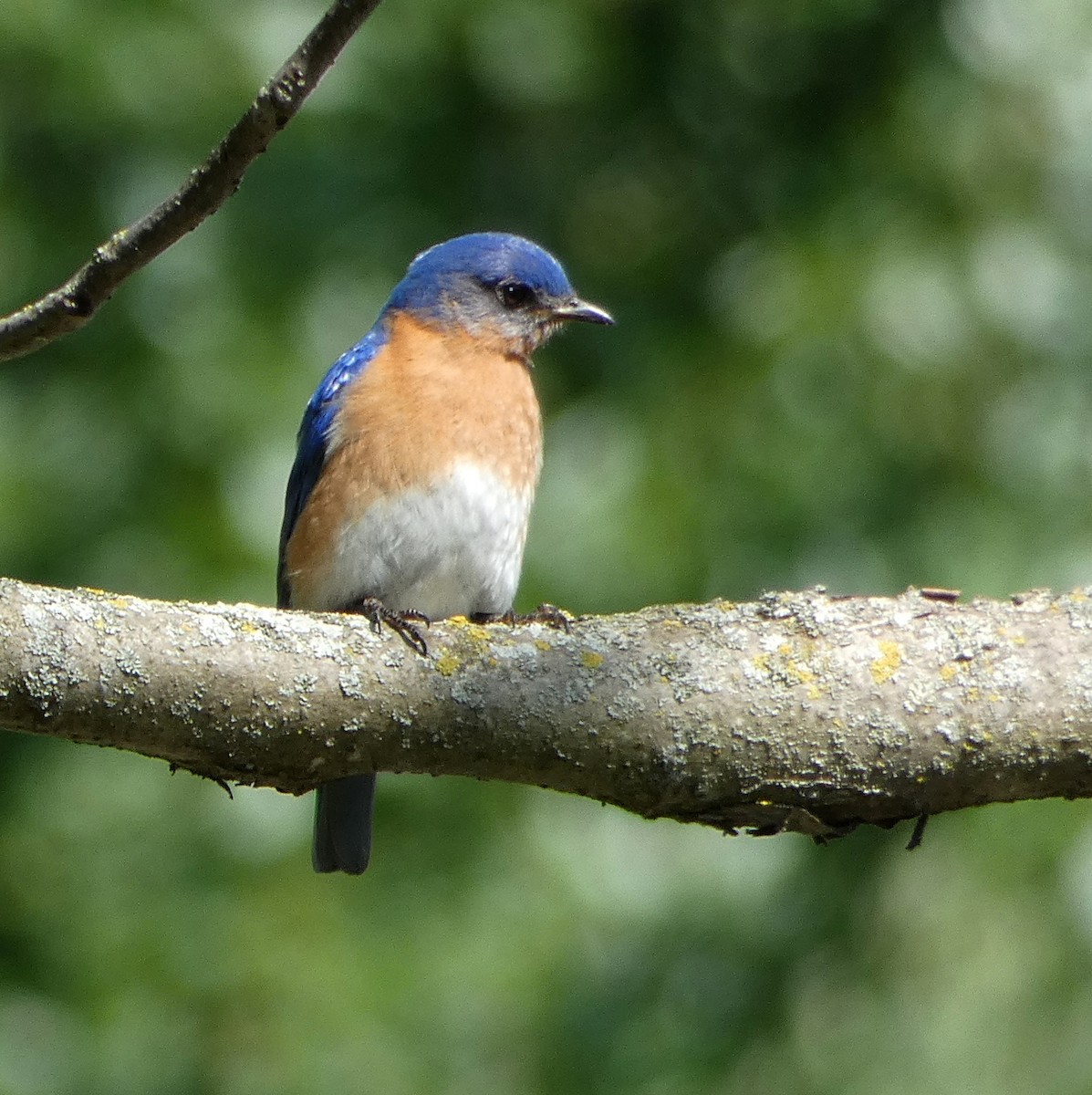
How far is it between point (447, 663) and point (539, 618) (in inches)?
26.2

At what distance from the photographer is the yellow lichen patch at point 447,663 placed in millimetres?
2973

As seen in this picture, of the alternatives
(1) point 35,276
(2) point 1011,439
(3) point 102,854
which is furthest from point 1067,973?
(1) point 35,276

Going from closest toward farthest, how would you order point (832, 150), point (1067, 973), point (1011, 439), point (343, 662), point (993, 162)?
point (343, 662) → point (1067, 973) → point (1011, 439) → point (993, 162) → point (832, 150)

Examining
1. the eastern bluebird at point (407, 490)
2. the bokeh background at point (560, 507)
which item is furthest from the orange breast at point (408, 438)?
the bokeh background at point (560, 507)

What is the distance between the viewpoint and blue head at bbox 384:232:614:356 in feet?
16.6

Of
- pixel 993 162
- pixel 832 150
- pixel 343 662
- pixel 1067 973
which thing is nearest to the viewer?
pixel 343 662

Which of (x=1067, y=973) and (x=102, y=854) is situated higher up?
(x=102, y=854)

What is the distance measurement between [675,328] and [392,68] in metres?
1.33

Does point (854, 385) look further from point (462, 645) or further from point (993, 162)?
point (462, 645)

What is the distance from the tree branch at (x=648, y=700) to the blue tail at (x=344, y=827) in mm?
1546

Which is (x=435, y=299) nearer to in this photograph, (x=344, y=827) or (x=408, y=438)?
(x=408, y=438)

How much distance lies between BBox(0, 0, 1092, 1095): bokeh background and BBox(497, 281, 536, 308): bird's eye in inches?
20.2

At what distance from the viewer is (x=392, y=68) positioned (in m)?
5.73

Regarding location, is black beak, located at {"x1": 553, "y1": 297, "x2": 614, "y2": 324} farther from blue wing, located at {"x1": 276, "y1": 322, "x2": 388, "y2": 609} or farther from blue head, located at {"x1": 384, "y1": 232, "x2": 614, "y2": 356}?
blue wing, located at {"x1": 276, "y1": 322, "x2": 388, "y2": 609}
